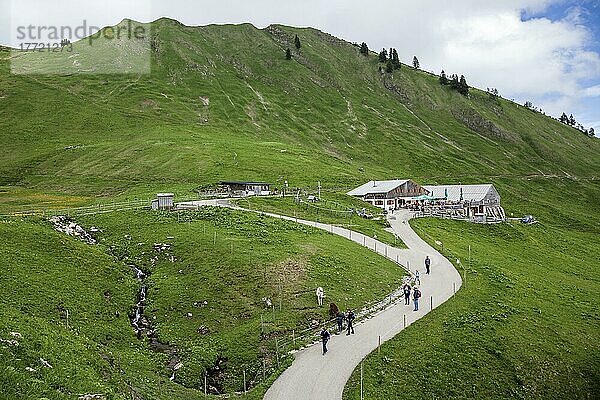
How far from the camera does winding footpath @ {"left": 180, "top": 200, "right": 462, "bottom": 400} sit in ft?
86.0

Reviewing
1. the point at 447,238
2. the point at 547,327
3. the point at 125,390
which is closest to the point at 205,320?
the point at 125,390

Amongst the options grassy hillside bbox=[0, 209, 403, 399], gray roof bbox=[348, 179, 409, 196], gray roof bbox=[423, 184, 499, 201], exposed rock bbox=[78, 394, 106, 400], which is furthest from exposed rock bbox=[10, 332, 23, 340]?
gray roof bbox=[423, 184, 499, 201]

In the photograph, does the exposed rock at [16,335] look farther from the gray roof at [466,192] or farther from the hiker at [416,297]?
the gray roof at [466,192]

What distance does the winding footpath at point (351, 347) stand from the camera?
86.0ft

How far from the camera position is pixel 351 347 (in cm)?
3123

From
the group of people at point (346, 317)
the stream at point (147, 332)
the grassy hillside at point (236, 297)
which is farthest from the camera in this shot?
the stream at point (147, 332)

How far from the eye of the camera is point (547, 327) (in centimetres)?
3616

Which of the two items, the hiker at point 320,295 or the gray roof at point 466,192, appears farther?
the gray roof at point 466,192

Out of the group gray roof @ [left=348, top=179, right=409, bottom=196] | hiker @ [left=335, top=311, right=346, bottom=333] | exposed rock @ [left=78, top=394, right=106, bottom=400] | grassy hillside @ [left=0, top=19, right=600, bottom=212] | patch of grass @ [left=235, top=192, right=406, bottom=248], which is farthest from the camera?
grassy hillside @ [left=0, top=19, right=600, bottom=212]

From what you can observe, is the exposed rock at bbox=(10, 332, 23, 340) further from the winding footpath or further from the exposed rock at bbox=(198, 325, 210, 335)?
the exposed rock at bbox=(198, 325, 210, 335)

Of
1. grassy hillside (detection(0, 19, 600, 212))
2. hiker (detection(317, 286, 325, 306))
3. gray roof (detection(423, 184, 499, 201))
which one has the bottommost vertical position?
hiker (detection(317, 286, 325, 306))

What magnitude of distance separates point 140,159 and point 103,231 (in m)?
66.4

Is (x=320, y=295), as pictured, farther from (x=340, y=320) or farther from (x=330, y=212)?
(x=330, y=212)

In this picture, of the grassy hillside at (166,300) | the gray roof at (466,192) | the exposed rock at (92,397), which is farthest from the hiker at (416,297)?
the gray roof at (466,192)
